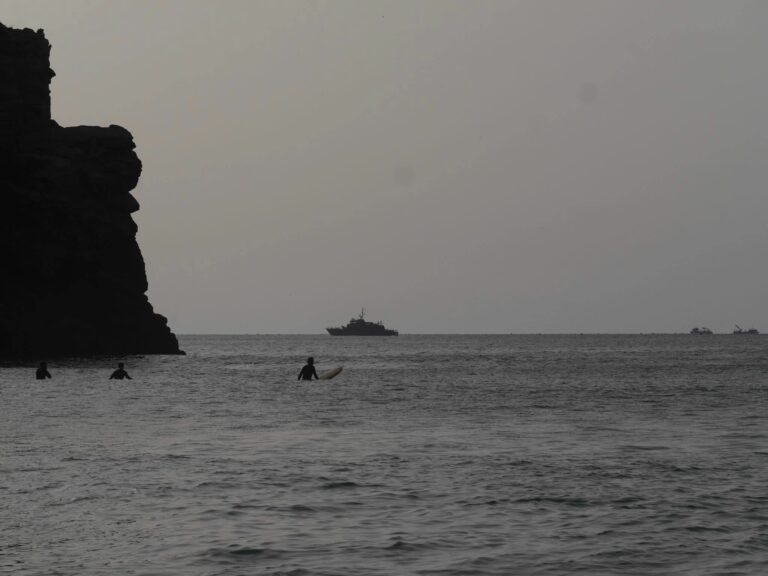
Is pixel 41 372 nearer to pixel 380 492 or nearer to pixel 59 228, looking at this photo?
pixel 380 492

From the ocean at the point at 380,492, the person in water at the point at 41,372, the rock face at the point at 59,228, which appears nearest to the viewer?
the ocean at the point at 380,492

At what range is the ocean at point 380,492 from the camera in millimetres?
15398

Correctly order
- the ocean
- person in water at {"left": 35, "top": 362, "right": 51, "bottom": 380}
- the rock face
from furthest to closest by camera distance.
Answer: the rock face
person in water at {"left": 35, "top": 362, "right": 51, "bottom": 380}
the ocean

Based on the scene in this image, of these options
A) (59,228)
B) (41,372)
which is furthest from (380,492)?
(59,228)

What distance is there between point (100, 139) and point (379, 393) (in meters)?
85.4

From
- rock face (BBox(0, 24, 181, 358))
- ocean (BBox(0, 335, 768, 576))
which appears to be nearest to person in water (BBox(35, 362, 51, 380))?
ocean (BBox(0, 335, 768, 576))

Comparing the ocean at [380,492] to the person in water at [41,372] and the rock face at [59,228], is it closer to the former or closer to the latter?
the person in water at [41,372]

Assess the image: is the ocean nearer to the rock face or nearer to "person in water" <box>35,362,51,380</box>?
"person in water" <box>35,362,51,380</box>

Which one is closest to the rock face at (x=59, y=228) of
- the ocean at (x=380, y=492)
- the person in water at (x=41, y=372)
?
the person in water at (x=41, y=372)

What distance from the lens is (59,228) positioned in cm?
12006

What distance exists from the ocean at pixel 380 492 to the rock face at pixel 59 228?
7739 cm

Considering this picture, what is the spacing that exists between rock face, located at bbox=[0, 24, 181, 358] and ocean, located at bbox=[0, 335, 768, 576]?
254ft

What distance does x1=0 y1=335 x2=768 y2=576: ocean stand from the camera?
50.5 feet

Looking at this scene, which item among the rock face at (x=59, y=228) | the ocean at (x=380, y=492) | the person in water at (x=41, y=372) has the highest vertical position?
the rock face at (x=59, y=228)
